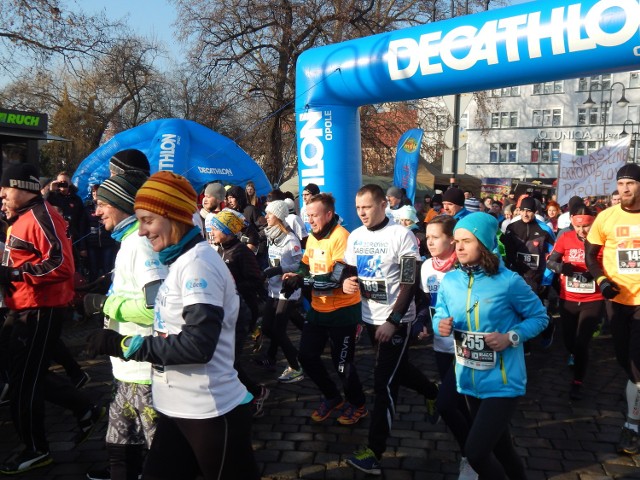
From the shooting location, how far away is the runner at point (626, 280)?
4.33 m

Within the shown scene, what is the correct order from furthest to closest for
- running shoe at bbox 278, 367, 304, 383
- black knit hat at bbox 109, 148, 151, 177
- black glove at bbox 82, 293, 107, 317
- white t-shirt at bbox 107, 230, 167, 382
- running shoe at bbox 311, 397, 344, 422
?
running shoe at bbox 278, 367, 304, 383 < running shoe at bbox 311, 397, 344, 422 < black knit hat at bbox 109, 148, 151, 177 < black glove at bbox 82, 293, 107, 317 < white t-shirt at bbox 107, 230, 167, 382

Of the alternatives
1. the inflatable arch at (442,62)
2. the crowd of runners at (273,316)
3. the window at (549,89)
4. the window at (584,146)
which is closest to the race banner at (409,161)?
the inflatable arch at (442,62)

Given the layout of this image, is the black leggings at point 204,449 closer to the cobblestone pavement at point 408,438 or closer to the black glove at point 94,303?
the black glove at point 94,303

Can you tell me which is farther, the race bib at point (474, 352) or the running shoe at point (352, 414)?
the running shoe at point (352, 414)

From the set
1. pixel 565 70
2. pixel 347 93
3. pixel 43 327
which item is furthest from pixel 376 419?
pixel 347 93

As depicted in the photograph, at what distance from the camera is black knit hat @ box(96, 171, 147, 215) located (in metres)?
3.04

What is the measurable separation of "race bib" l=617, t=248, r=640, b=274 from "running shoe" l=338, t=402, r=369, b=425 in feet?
7.62

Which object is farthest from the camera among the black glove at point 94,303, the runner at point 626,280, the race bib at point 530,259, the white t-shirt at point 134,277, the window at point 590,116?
the window at point 590,116

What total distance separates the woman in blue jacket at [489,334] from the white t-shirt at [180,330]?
1287 mm

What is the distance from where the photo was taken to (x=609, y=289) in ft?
14.6

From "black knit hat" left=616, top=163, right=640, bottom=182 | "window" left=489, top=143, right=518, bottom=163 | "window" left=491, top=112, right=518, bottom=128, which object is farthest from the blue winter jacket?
"window" left=491, top=112, right=518, bottom=128

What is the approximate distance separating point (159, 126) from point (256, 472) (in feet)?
32.8

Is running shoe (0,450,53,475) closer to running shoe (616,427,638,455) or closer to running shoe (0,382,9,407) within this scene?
running shoe (0,382,9,407)

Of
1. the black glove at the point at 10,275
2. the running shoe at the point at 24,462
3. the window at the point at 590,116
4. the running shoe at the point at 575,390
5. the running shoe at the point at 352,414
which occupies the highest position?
the window at the point at 590,116
